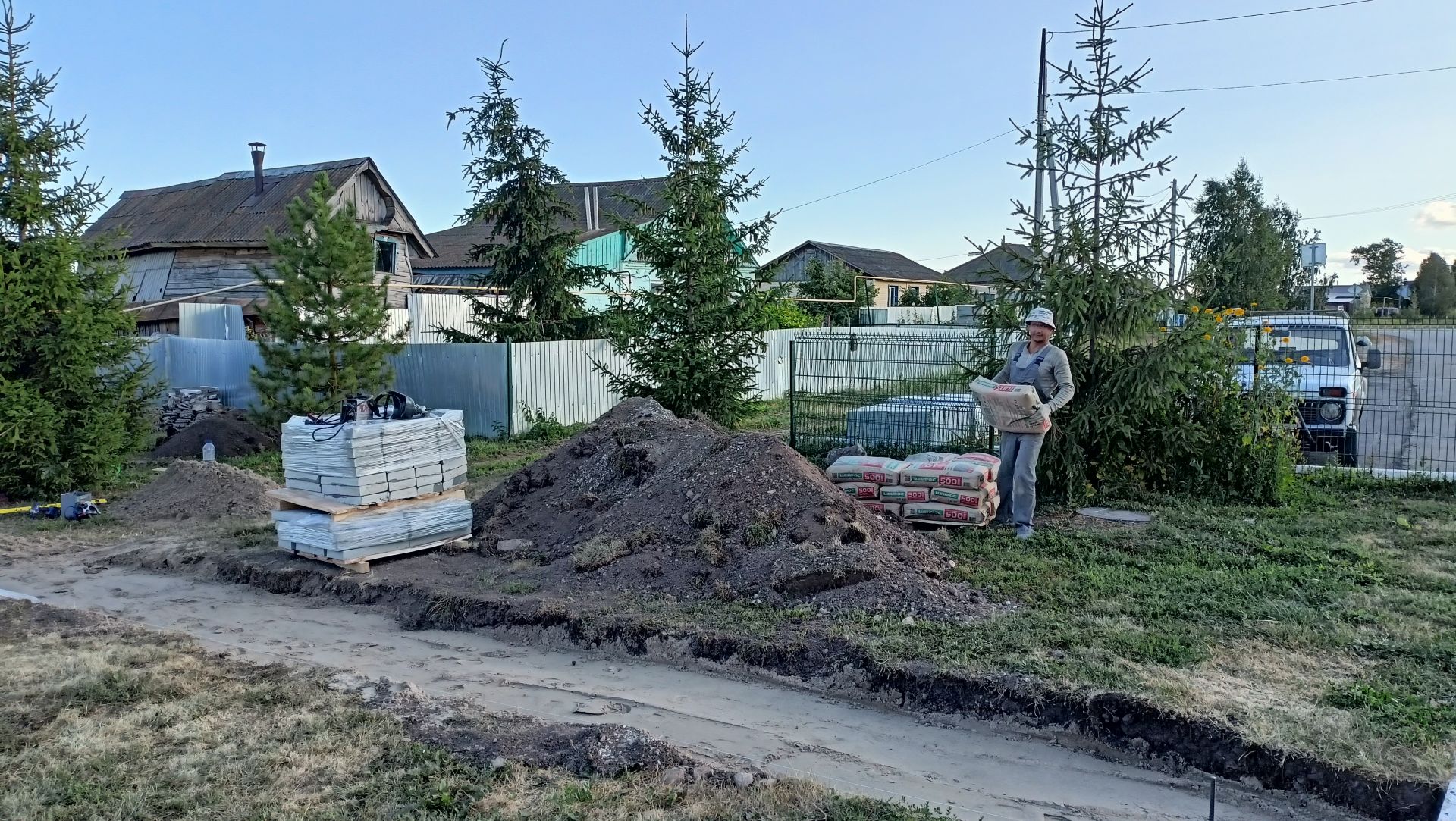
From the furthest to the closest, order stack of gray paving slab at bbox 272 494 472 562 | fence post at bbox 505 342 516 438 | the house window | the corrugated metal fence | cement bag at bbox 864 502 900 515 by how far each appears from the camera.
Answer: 1. the house window
2. the corrugated metal fence
3. fence post at bbox 505 342 516 438
4. cement bag at bbox 864 502 900 515
5. stack of gray paving slab at bbox 272 494 472 562

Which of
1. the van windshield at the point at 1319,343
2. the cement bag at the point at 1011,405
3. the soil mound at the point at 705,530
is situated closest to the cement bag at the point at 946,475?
the cement bag at the point at 1011,405

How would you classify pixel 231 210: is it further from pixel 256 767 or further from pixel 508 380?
pixel 256 767

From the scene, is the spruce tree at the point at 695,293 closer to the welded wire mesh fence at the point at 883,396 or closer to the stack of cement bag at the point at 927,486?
the welded wire mesh fence at the point at 883,396

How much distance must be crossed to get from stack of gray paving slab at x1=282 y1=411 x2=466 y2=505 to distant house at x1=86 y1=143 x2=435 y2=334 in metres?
16.1

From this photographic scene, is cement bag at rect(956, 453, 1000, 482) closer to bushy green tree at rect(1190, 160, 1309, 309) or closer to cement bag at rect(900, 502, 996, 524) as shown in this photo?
cement bag at rect(900, 502, 996, 524)

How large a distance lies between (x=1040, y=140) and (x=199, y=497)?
33.8 ft

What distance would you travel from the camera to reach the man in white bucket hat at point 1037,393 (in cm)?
823

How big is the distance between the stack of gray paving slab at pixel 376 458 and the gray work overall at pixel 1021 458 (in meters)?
4.91

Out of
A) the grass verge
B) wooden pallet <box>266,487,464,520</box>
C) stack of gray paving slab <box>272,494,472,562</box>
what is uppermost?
wooden pallet <box>266,487,464,520</box>

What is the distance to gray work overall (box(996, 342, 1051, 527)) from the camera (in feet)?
27.0

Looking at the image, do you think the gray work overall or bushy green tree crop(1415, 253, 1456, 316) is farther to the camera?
bushy green tree crop(1415, 253, 1456, 316)

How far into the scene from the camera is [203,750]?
4633 millimetres

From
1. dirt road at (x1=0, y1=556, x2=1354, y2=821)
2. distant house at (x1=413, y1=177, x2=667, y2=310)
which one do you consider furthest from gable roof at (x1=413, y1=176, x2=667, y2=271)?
dirt road at (x1=0, y1=556, x2=1354, y2=821)

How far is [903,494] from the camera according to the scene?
28.7 feet
